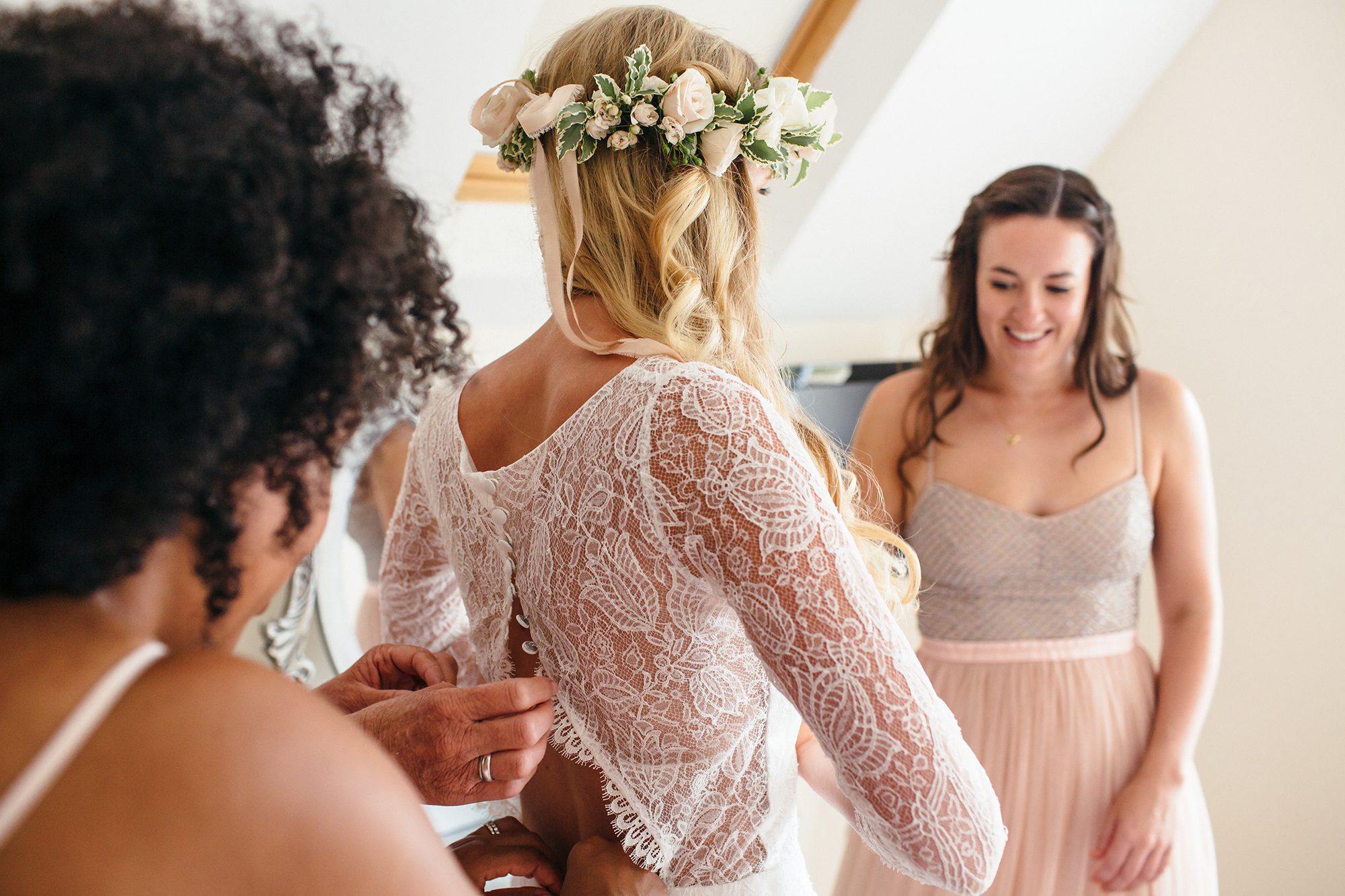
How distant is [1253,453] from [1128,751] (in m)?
1.26

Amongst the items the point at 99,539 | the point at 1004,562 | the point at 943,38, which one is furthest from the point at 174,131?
the point at 943,38

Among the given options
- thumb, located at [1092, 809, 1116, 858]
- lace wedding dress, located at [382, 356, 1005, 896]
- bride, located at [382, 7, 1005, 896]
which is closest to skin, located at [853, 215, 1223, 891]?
thumb, located at [1092, 809, 1116, 858]

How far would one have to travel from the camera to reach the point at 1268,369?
99.3 inches

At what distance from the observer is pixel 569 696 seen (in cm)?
91

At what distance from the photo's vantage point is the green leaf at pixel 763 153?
979 millimetres

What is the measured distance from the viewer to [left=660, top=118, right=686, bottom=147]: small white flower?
885 millimetres

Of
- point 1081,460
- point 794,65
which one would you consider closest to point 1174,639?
point 1081,460

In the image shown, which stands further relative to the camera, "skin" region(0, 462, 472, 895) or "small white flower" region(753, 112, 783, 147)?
"small white flower" region(753, 112, 783, 147)

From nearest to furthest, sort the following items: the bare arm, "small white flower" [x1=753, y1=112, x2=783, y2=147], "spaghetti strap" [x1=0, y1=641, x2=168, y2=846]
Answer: "spaghetti strap" [x1=0, y1=641, x2=168, y2=846]
"small white flower" [x1=753, y1=112, x2=783, y2=147]
the bare arm

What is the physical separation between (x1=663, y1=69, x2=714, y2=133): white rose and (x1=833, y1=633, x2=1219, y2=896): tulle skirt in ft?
4.16

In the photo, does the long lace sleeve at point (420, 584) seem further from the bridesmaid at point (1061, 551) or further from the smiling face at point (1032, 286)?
the smiling face at point (1032, 286)

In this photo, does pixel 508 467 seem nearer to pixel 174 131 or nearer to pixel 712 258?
pixel 712 258

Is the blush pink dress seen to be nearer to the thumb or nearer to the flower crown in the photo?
the thumb

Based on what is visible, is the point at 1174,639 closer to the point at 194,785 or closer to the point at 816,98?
the point at 816,98
